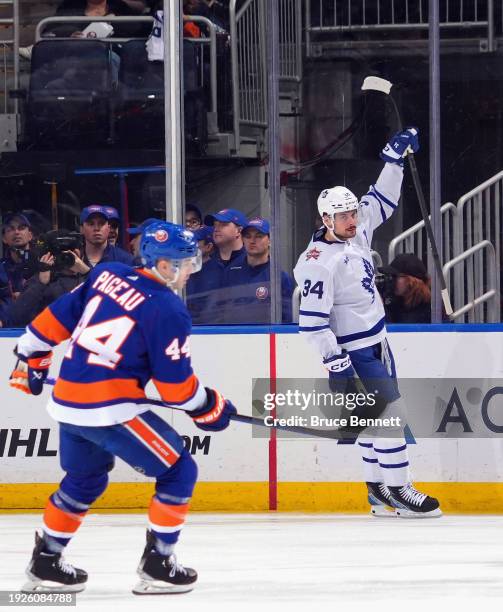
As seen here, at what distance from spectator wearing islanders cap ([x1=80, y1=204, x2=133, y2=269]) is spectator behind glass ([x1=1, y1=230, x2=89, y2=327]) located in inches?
3.2

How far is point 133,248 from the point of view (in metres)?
6.57

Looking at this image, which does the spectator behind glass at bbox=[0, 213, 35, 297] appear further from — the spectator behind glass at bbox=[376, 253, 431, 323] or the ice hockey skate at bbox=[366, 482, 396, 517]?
the ice hockey skate at bbox=[366, 482, 396, 517]

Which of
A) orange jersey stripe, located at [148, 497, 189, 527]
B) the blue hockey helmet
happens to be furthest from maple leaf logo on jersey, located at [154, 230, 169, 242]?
orange jersey stripe, located at [148, 497, 189, 527]

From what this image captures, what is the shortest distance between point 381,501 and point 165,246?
2.35 metres

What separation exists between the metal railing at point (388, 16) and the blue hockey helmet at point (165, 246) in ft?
7.76

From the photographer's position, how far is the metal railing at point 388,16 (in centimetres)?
652

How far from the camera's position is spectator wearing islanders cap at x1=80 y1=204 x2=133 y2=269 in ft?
21.6

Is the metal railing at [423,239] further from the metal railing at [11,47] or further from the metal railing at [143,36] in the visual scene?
the metal railing at [11,47]

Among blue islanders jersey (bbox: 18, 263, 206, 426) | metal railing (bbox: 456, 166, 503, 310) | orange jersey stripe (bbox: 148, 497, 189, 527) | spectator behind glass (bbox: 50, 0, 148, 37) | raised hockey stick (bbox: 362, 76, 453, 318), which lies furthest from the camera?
spectator behind glass (bbox: 50, 0, 148, 37)

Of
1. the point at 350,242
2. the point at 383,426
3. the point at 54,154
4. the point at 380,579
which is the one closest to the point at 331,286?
the point at 350,242

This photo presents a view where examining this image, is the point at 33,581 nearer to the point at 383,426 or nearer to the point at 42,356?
the point at 42,356

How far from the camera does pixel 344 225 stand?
6.33 meters

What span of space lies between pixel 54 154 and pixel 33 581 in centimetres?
272

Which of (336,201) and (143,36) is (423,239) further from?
(143,36)
